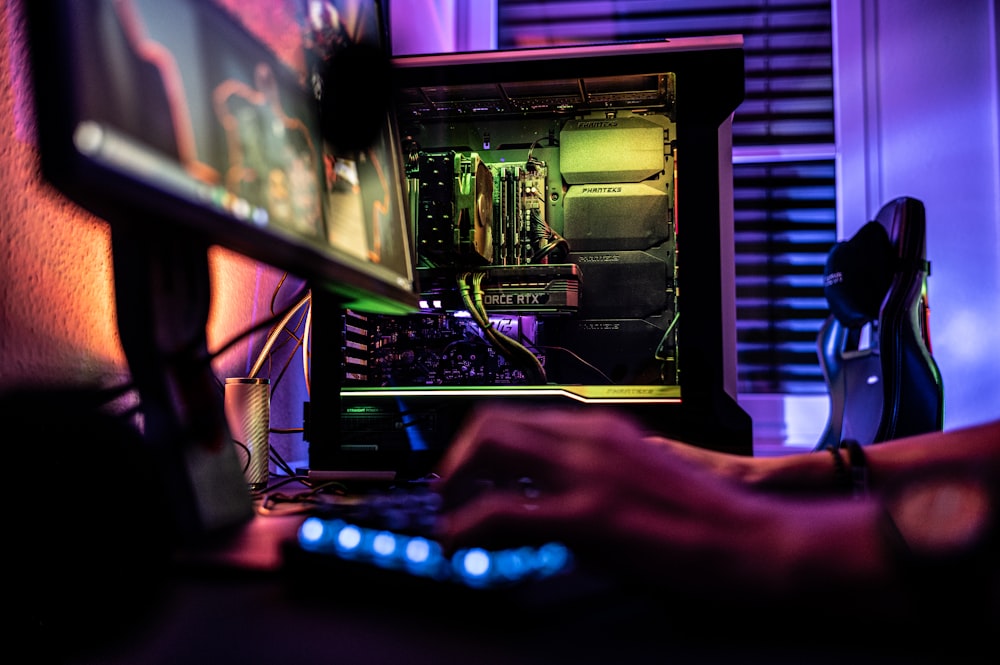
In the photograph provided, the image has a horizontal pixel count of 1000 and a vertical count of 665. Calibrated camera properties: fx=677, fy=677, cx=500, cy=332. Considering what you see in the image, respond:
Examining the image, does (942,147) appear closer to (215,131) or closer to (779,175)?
(779,175)

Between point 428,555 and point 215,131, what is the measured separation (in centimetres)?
27

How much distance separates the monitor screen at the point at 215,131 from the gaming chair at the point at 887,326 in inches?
47.7

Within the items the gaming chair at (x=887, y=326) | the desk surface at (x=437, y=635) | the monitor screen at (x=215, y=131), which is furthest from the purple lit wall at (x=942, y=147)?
the desk surface at (x=437, y=635)

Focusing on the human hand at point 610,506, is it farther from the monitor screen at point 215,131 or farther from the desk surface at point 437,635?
the monitor screen at point 215,131

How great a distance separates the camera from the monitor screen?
0.98ft

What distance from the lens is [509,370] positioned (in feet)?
3.82

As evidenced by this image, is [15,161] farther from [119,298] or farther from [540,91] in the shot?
[540,91]

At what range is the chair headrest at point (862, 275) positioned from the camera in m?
1.51

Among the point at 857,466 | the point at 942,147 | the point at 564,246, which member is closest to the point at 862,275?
the point at 564,246

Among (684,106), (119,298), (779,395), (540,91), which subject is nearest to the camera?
(119,298)

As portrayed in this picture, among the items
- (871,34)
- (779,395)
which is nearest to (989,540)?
(779,395)

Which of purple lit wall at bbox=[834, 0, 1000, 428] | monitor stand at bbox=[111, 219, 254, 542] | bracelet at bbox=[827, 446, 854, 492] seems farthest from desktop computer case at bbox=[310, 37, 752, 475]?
purple lit wall at bbox=[834, 0, 1000, 428]

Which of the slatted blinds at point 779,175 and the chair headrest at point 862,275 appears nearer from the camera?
the chair headrest at point 862,275

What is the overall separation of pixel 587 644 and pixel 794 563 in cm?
11
